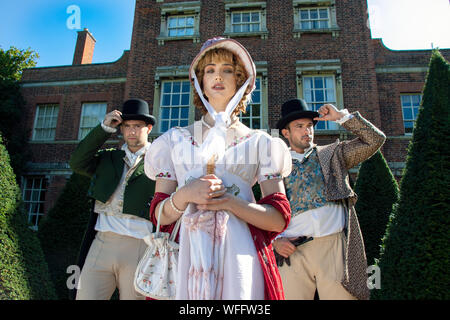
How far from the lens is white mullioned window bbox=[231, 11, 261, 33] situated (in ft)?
43.0

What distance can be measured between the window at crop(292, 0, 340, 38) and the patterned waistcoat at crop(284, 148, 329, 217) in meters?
10.5

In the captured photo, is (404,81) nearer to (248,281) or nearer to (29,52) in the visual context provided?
(248,281)

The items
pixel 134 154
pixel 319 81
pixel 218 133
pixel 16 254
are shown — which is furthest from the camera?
pixel 319 81

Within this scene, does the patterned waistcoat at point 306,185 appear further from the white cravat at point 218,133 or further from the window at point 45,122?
the window at point 45,122

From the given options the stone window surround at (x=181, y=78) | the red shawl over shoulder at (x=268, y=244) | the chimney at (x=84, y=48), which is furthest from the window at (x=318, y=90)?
the chimney at (x=84, y=48)

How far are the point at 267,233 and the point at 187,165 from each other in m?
0.57

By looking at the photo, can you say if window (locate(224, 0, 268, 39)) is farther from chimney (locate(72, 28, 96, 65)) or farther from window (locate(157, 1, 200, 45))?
chimney (locate(72, 28, 96, 65))

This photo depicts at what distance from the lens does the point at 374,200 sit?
590 cm

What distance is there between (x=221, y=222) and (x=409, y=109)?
12653mm

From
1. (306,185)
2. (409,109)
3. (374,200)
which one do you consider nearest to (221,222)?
(306,185)

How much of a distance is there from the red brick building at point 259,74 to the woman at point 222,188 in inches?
388

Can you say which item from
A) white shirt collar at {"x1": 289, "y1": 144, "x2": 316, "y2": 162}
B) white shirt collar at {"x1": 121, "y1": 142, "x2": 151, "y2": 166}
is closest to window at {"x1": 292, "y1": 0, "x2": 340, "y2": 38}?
white shirt collar at {"x1": 289, "y1": 144, "x2": 316, "y2": 162}

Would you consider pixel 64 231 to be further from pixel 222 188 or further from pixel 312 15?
pixel 312 15

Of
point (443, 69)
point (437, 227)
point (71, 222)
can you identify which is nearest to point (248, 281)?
point (437, 227)
